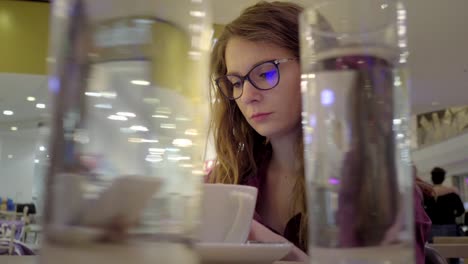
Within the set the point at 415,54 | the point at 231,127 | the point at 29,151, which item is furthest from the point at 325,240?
the point at 29,151

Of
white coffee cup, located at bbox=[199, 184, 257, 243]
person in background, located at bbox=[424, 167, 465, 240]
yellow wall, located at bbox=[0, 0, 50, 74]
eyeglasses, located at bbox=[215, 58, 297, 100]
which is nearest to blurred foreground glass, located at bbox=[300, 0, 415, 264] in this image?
white coffee cup, located at bbox=[199, 184, 257, 243]

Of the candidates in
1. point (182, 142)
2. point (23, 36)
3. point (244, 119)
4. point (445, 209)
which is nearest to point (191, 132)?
point (182, 142)

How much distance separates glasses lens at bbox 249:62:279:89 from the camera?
2.56 feet

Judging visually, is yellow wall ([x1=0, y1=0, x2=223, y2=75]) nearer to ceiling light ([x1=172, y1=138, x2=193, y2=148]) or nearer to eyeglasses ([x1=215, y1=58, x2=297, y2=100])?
eyeglasses ([x1=215, y1=58, x2=297, y2=100])

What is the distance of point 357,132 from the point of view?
0.76 feet

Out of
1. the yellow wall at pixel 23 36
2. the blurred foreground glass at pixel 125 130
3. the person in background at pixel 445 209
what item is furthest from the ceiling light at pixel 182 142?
the person in background at pixel 445 209

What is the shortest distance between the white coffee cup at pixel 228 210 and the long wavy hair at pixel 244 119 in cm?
39

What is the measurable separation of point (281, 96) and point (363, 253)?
1.93ft

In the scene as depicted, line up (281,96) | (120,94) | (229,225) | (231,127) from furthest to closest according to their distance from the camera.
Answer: (231,127), (281,96), (229,225), (120,94)

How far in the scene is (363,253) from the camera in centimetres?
22

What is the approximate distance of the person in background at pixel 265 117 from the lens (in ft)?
2.59

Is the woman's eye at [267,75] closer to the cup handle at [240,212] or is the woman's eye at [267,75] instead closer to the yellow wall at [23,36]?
the cup handle at [240,212]

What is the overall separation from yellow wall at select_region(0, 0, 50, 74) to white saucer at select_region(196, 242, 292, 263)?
10.8ft

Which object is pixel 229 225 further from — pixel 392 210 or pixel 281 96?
pixel 281 96
